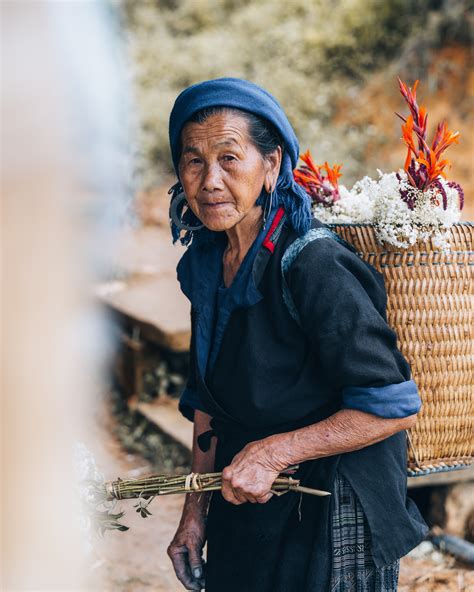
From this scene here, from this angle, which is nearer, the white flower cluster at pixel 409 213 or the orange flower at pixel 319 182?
the white flower cluster at pixel 409 213

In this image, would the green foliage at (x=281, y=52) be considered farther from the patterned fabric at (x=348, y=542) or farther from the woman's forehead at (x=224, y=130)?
the patterned fabric at (x=348, y=542)

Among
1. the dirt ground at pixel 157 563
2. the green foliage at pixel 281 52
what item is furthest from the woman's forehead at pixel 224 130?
the green foliage at pixel 281 52

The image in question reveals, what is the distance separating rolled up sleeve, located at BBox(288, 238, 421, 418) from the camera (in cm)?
154

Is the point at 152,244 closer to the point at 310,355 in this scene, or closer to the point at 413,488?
the point at 413,488

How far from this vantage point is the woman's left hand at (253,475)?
163 centimetres

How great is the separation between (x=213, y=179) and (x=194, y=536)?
3.32 ft

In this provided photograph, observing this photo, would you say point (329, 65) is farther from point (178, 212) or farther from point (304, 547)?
point (304, 547)

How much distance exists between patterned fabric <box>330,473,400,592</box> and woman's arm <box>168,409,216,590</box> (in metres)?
0.50

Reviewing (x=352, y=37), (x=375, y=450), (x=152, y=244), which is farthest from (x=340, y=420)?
(x=352, y=37)

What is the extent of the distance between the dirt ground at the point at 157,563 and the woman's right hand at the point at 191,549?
138cm

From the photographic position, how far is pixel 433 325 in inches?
71.2

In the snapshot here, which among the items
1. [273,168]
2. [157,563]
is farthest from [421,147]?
[157,563]

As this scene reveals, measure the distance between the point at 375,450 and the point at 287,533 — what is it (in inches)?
11.9

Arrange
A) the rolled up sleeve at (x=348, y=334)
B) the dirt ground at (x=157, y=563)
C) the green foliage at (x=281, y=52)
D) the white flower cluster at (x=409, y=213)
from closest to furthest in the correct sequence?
the rolled up sleeve at (x=348, y=334) < the white flower cluster at (x=409, y=213) < the dirt ground at (x=157, y=563) < the green foliage at (x=281, y=52)
